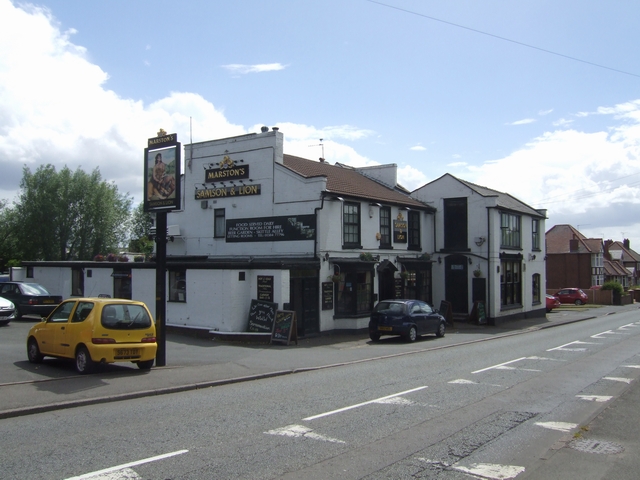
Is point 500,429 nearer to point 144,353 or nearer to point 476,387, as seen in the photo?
point 476,387

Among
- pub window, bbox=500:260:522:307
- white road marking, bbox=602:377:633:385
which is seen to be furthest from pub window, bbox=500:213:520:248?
white road marking, bbox=602:377:633:385

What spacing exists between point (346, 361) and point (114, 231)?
41764mm

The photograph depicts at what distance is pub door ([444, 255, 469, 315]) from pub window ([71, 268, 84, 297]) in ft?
59.6

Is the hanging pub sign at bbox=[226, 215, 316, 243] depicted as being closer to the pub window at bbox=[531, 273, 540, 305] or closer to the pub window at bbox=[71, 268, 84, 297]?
the pub window at bbox=[71, 268, 84, 297]

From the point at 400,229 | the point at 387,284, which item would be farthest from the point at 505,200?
the point at 387,284

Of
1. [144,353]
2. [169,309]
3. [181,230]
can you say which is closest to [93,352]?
[144,353]

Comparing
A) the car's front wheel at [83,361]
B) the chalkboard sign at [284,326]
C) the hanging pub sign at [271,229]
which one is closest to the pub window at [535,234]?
the hanging pub sign at [271,229]

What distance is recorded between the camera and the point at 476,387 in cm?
1183

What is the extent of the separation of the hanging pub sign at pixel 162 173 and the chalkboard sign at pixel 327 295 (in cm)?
934

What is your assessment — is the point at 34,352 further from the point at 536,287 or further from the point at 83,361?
the point at 536,287

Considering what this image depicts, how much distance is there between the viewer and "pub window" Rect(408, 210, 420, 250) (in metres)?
29.1

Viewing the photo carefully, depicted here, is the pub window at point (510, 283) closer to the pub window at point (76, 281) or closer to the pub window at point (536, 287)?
the pub window at point (536, 287)

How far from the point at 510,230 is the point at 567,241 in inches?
1452

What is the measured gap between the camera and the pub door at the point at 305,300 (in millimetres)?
21562
